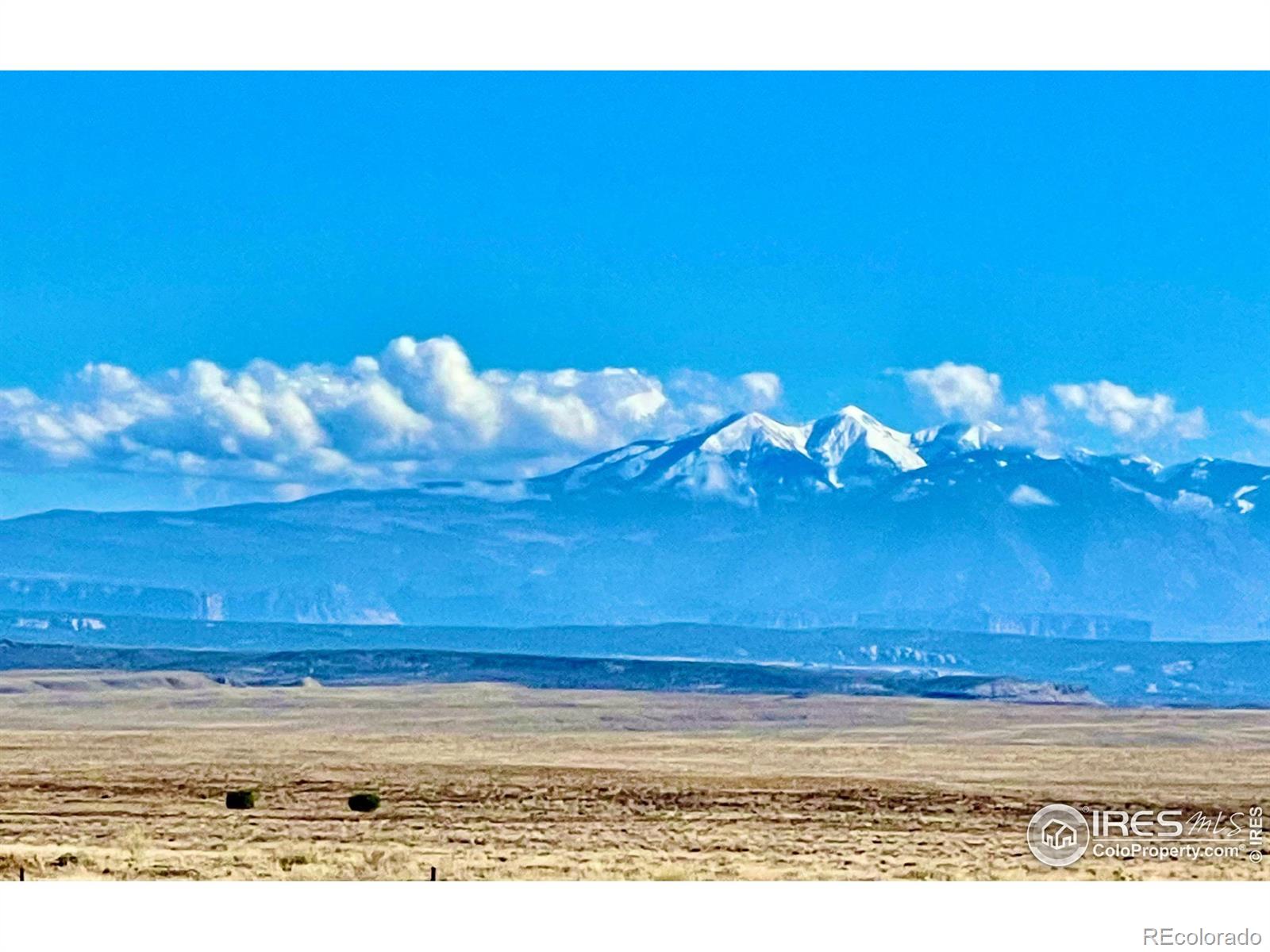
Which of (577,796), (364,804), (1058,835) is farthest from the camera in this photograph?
(577,796)

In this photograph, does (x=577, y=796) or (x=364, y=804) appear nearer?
(x=364, y=804)

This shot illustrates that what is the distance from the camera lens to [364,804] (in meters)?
50.9

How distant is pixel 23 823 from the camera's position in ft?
153

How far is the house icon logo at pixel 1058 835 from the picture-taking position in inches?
1623

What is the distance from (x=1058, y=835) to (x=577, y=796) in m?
14.8

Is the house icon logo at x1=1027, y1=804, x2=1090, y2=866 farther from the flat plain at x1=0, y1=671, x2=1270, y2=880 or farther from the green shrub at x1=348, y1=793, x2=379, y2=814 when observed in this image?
the green shrub at x1=348, y1=793, x2=379, y2=814

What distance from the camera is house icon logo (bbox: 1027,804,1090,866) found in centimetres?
4122

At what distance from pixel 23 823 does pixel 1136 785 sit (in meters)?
38.4

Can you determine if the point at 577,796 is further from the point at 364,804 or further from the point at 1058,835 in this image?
the point at 1058,835

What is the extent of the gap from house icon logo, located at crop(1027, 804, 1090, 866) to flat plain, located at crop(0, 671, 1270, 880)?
47 centimetres

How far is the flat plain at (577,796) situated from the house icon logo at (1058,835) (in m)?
0.47

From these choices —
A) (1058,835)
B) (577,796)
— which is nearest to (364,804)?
(577,796)
